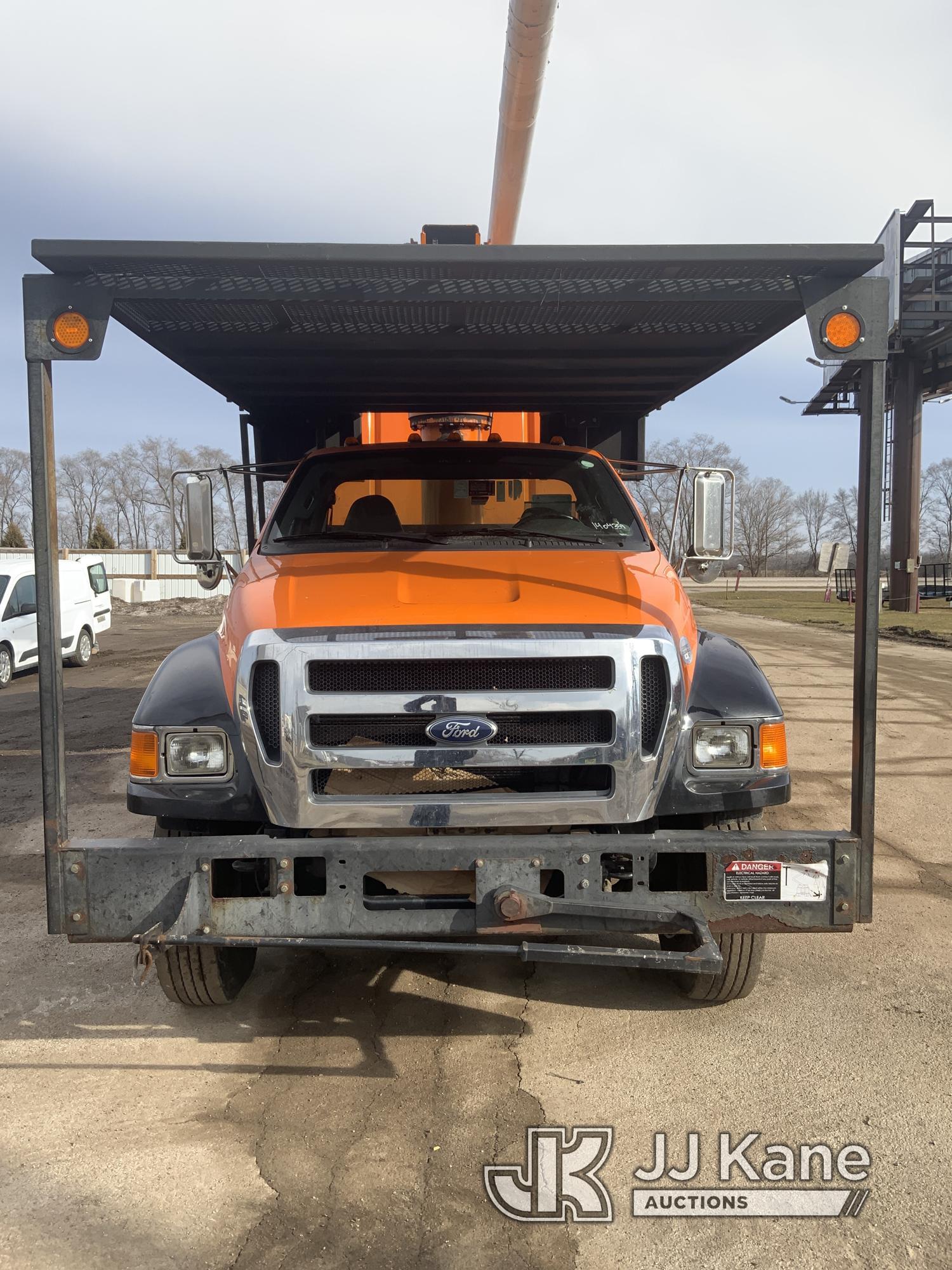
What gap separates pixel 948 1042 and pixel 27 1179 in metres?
3.11

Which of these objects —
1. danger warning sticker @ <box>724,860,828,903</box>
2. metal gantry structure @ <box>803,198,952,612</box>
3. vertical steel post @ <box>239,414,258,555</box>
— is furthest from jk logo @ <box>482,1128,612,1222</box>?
metal gantry structure @ <box>803,198,952,612</box>

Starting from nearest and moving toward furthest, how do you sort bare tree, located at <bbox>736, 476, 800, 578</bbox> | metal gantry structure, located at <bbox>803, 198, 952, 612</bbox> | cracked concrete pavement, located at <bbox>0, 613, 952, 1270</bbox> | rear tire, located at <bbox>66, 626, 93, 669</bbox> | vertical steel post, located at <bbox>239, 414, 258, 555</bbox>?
cracked concrete pavement, located at <bbox>0, 613, 952, 1270</bbox> → vertical steel post, located at <bbox>239, 414, 258, 555</bbox> → rear tire, located at <bbox>66, 626, 93, 669</bbox> → metal gantry structure, located at <bbox>803, 198, 952, 612</bbox> → bare tree, located at <bbox>736, 476, 800, 578</bbox>

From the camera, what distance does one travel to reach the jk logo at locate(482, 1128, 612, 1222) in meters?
2.66

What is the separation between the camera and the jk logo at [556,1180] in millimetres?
2656

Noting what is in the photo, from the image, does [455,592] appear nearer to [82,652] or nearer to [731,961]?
[731,961]

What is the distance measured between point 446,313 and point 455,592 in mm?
1266

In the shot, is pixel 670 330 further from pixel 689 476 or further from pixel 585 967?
pixel 585 967

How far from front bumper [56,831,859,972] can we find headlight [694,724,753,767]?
0.27m

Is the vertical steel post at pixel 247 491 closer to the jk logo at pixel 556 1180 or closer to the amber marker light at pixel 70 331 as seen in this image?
the amber marker light at pixel 70 331

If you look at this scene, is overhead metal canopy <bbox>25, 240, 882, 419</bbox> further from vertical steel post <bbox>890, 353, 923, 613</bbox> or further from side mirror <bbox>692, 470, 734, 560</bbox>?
vertical steel post <bbox>890, 353, 923, 613</bbox>

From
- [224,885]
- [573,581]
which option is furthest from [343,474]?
[224,885]

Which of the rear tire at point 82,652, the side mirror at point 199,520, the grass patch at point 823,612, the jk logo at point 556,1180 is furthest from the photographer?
the grass patch at point 823,612

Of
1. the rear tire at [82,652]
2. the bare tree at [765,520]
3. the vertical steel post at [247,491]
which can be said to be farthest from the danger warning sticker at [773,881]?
the bare tree at [765,520]

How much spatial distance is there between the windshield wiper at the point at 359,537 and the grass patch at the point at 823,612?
10849 millimetres
